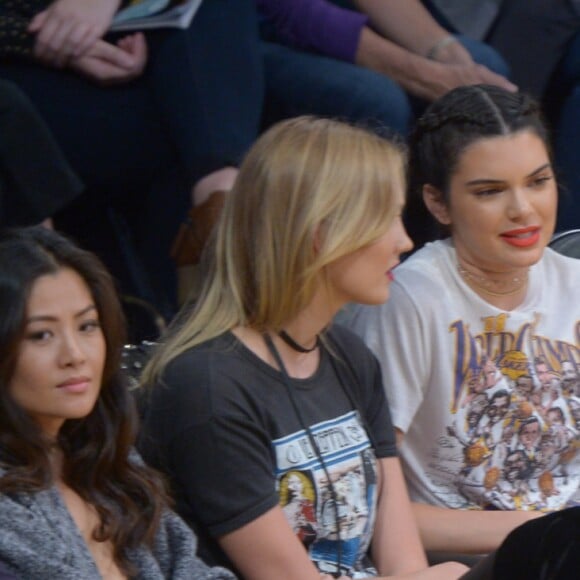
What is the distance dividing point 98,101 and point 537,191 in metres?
1.05

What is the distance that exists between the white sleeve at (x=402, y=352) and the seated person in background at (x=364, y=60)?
2.99 feet

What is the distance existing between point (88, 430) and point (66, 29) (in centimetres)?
131

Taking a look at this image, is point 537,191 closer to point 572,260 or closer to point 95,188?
point 572,260

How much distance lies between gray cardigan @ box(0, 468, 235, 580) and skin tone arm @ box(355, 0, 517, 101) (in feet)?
6.12

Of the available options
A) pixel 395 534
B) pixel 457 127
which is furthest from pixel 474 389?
pixel 457 127

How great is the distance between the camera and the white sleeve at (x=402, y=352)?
2.54m

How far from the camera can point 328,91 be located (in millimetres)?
3475

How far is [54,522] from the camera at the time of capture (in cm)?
195

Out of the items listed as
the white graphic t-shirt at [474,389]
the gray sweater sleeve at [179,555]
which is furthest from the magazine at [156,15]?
the gray sweater sleeve at [179,555]

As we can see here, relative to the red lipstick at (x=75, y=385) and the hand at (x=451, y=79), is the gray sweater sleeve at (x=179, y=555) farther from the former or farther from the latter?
the hand at (x=451, y=79)

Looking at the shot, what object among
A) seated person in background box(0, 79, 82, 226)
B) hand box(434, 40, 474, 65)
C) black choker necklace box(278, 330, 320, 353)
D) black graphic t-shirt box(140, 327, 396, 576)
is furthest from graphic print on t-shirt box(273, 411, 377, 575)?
hand box(434, 40, 474, 65)

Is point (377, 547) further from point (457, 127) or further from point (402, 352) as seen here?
point (457, 127)

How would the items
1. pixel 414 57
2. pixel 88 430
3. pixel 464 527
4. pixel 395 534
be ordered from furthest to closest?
pixel 414 57 < pixel 464 527 < pixel 395 534 < pixel 88 430

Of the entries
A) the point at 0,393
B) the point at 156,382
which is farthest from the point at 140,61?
the point at 0,393
